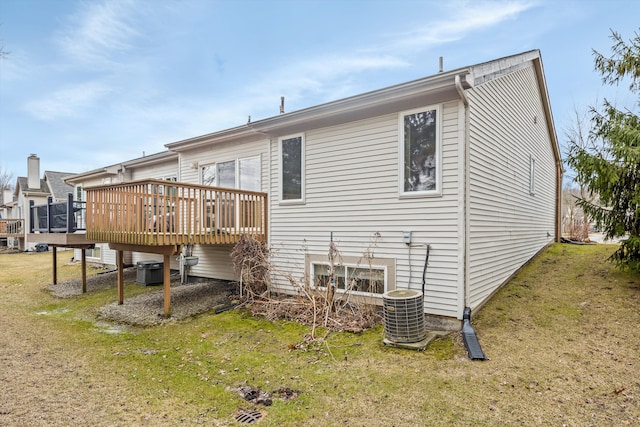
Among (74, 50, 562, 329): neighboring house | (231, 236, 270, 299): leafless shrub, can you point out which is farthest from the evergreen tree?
(231, 236, 270, 299): leafless shrub

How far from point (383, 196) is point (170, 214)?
430cm

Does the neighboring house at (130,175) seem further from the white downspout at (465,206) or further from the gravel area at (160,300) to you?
the white downspout at (465,206)

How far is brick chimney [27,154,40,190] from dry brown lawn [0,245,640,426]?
2353cm

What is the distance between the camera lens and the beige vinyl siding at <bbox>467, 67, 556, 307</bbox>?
6.25 metres

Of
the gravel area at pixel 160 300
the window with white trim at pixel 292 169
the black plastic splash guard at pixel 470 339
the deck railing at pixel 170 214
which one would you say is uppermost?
the window with white trim at pixel 292 169

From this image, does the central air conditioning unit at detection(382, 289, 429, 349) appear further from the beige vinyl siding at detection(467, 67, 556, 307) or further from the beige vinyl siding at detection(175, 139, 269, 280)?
the beige vinyl siding at detection(175, 139, 269, 280)

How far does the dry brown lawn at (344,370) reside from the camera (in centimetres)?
361

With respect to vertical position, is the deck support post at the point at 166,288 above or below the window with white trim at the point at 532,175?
below

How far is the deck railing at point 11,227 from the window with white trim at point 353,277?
88.3ft

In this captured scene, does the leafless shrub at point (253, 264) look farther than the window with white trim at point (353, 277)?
Yes

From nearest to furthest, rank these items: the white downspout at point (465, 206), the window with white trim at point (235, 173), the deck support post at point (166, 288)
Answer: the white downspout at point (465, 206) → the deck support post at point (166, 288) → the window with white trim at point (235, 173)

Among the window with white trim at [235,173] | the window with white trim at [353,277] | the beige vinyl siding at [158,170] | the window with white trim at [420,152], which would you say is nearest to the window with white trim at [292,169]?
the window with white trim at [235,173]

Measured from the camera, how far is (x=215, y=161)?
34.4 ft

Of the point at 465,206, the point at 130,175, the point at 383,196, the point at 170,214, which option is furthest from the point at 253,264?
the point at 130,175
